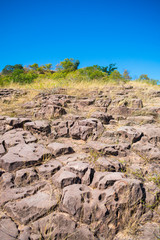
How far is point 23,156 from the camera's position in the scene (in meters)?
3.14

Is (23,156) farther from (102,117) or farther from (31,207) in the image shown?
(102,117)

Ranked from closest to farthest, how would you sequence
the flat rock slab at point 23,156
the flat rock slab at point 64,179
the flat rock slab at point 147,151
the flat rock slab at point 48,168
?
the flat rock slab at point 64,179 < the flat rock slab at point 48,168 < the flat rock slab at point 23,156 < the flat rock slab at point 147,151

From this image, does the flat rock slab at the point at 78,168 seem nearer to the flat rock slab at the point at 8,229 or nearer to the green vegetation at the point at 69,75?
the flat rock slab at the point at 8,229

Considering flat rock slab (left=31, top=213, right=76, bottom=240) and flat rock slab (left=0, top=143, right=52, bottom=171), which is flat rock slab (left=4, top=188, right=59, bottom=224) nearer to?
flat rock slab (left=31, top=213, right=76, bottom=240)

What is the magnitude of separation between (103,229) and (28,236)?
864 millimetres

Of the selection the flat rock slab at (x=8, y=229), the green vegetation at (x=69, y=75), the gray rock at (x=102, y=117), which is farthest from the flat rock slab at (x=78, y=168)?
the green vegetation at (x=69, y=75)

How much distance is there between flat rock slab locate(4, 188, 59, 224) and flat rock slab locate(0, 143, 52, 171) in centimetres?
73

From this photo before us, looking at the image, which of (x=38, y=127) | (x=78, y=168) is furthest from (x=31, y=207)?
(x=38, y=127)

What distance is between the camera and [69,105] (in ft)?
19.3

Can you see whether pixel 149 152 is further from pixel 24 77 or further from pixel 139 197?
pixel 24 77

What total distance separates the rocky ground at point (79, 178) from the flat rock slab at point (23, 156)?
0.05ft

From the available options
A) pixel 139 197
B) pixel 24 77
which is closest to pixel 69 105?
pixel 139 197

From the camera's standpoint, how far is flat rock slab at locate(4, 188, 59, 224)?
215cm

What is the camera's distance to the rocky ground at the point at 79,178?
2092mm
